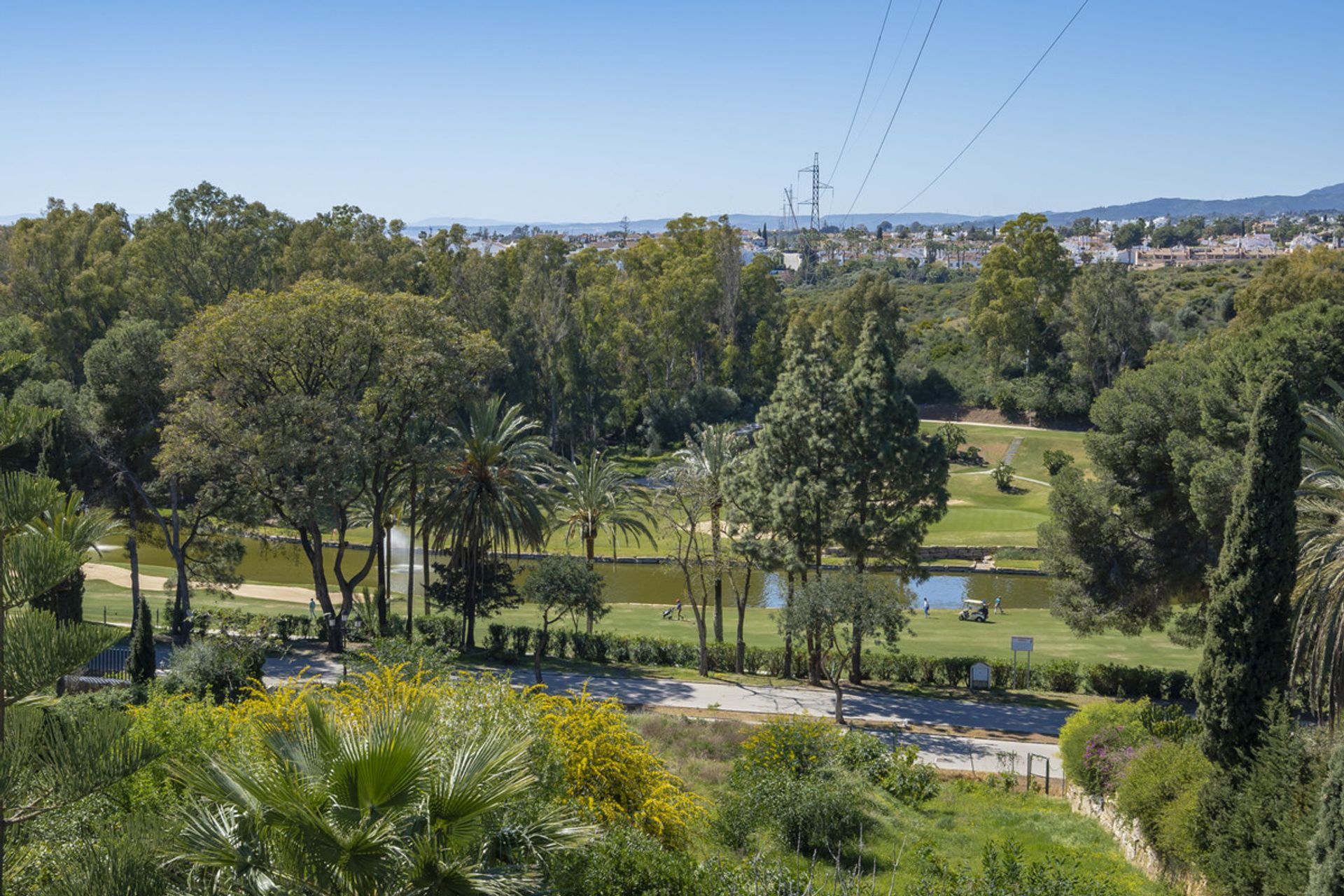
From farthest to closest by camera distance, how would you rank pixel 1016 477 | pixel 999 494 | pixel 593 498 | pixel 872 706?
pixel 1016 477
pixel 999 494
pixel 593 498
pixel 872 706

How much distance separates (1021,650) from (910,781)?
310 inches

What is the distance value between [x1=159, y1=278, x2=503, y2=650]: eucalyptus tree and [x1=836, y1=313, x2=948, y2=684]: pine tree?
9140 millimetres

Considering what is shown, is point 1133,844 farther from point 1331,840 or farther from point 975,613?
point 975,613

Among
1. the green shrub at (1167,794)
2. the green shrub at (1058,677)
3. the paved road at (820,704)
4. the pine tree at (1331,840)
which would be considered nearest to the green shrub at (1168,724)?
the green shrub at (1167,794)

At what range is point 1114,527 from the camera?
23.7 m

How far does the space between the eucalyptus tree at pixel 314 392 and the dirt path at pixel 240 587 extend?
8651mm

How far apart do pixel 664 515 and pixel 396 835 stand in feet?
67.1

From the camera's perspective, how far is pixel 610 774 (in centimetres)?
1165

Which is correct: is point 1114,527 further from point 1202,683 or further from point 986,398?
point 986,398

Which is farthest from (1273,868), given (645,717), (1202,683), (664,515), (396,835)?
(664,515)

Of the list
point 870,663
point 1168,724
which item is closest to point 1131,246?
point 870,663

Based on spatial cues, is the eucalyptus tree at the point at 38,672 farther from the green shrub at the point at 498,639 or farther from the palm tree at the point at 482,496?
the green shrub at the point at 498,639

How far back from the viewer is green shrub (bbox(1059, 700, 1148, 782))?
16984 mm

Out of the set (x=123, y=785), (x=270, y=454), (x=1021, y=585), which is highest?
(x=270, y=454)
